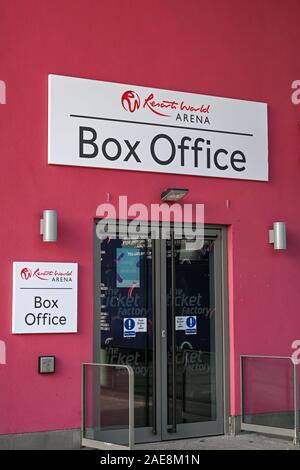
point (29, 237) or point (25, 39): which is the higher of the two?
point (25, 39)

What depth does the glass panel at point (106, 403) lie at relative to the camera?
6574mm

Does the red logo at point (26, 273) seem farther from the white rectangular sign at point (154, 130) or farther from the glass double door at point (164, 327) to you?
the white rectangular sign at point (154, 130)

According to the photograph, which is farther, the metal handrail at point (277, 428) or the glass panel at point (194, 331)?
the glass panel at point (194, 331)

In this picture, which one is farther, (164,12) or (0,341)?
(164,12)

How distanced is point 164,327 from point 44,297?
54.6 inches

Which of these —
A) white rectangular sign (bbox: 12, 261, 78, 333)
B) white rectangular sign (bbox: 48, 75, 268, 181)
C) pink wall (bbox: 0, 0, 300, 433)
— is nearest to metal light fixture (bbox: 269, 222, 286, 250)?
pink wall (bbox: 0, 0, 300, 433)

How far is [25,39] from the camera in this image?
22.4 feet

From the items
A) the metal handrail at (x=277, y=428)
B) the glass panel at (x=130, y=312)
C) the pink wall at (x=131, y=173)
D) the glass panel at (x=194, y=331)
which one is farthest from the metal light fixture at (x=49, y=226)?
the metal handrail at (x=277, y=428)

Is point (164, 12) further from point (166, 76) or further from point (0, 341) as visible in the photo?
point (0, 341)

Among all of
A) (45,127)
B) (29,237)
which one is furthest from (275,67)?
(29,237)

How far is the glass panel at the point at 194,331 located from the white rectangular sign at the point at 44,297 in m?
1.15
